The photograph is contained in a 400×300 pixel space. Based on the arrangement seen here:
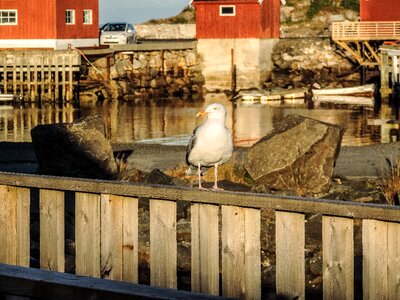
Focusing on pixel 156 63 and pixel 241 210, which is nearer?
pixel 241 210

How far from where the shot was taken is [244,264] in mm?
7270

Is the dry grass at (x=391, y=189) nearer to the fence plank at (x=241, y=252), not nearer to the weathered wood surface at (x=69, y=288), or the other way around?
the fence plank at (x=241, y=252)

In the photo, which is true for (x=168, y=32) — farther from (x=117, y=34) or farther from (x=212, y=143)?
(x=212, y=143)

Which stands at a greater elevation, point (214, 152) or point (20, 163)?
point (214, 152)

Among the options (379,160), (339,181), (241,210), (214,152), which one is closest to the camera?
(241,210)

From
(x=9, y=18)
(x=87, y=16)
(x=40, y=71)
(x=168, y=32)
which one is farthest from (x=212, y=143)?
(x=168, y=32)

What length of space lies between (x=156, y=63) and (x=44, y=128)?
152 feet

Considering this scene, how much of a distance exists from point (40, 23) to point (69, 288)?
55.9 metres

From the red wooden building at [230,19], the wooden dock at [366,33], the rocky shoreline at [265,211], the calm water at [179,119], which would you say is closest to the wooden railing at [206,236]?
the rocky shoreline at [265,211]

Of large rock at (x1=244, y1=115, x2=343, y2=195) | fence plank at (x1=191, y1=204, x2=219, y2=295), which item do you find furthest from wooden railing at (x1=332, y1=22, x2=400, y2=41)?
fence plank at (x1=191, y1=204, x2=219, y2=295)

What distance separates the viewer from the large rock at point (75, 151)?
20.1m

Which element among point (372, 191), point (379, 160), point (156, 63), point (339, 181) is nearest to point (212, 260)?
point (372, 191)

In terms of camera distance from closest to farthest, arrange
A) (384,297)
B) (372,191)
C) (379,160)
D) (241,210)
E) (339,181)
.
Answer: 1. (384,297)
2. (241,210)
3. (372,191)
4. (339,181)
5. (379,160)

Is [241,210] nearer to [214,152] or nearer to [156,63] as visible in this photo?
[214,152]
